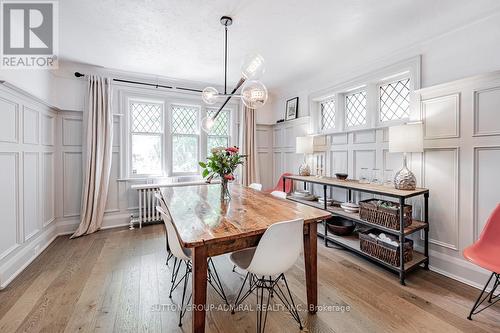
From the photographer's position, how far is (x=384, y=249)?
227cm

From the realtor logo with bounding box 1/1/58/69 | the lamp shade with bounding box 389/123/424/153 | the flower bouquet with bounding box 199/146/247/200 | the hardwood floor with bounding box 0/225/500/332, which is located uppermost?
the realtor logo with bounding box 1/1/58/69

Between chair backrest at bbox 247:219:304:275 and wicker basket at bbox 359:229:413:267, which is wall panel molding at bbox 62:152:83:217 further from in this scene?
wicker basket at bbox 359:229:413:267

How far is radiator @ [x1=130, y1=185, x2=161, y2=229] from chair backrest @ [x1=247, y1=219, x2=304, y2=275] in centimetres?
286

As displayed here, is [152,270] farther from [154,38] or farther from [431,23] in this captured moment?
[431,23]

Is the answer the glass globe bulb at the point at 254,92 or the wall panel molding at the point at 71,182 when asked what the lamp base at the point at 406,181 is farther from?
the wall panel molding at the point at 71,182

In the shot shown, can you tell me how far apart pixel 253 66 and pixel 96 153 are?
300 cm

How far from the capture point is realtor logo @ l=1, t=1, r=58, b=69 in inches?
81.7

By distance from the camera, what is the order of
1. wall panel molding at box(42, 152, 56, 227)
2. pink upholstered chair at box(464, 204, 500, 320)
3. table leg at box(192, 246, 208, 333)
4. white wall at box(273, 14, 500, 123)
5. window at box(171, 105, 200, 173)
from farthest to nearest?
1. window at box(171, 105, 200, 173)
2. wall panel molding at box(42, 152, 56, 227)
3. white wall at box(273, 14, 500, 123)
4. pink upholstered chair at box(464, 204, 500, 320)
5. table leg at box(192, 246, 208, 333)

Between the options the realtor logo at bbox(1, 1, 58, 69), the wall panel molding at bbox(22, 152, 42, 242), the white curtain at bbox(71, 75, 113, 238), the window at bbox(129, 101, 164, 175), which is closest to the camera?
the realtor logo at bbox(1, 1, 58, 69)

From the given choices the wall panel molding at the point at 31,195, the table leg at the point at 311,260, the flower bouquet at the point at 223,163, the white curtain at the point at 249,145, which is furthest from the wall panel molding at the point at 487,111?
the wall panel molding at the point at 31,195

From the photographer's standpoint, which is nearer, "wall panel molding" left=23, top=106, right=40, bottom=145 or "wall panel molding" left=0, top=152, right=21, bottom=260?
"wall panel molding" left=0, top=152, right=21, bottom=260

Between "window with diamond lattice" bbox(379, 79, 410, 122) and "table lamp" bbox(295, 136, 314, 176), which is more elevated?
"window with diamond lattice" bbox(379, 79, 410, 122)

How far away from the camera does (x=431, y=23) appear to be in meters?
2.18

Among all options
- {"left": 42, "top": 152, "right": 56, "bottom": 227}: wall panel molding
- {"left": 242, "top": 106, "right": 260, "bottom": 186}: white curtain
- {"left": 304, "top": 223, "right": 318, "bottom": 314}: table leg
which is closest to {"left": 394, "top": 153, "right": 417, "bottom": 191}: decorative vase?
{"left": 304, "top": 223, "right": 318, "bottom": 314}: table leg
